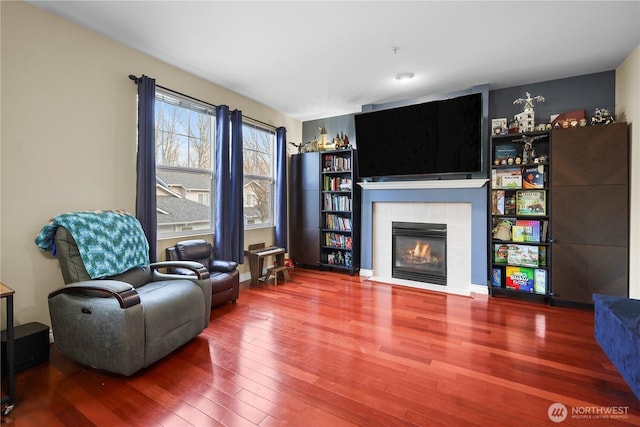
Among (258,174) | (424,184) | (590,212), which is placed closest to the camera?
(590,212)

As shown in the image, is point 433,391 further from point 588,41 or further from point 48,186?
point 588,41

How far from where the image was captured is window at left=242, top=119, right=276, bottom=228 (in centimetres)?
436

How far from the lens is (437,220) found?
405cm

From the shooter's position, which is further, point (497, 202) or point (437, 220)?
point (437, 220)

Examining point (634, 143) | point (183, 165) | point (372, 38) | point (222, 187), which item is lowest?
point (222, 187)

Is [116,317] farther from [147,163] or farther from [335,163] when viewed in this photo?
A: [335,163]

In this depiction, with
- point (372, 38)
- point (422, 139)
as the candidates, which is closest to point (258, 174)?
point (422, 139)

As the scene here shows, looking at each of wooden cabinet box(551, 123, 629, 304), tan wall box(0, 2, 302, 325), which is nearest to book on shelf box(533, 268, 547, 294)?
wooden cabinet box(551, 123, 629, 304)

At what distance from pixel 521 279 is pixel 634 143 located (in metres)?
1.73

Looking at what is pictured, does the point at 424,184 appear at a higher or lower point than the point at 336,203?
higher

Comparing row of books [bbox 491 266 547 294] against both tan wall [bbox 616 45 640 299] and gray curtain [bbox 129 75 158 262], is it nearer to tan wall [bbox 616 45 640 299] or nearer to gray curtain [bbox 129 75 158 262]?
tan wall [bbox 616 45 640 299]

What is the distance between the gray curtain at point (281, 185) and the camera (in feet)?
15.3

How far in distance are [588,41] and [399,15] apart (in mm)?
1870

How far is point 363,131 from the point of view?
169 inches
